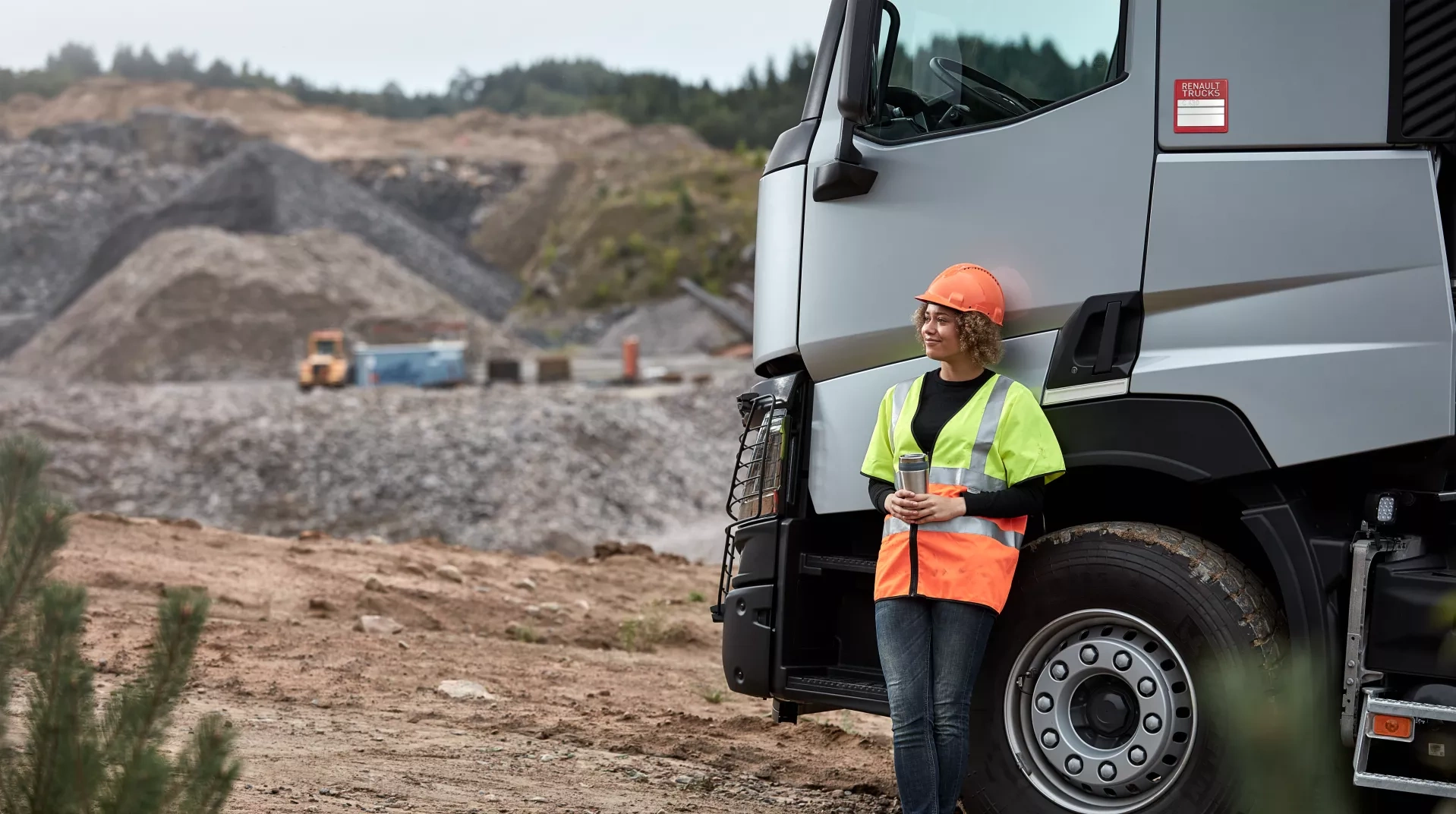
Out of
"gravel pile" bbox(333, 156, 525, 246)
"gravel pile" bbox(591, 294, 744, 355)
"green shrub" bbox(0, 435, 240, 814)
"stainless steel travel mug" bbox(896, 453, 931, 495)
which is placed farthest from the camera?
"gravel pile" bbox(333, 156, 525, 246)

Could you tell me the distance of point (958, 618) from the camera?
4316 mm

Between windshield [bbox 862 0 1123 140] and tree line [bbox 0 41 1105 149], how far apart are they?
69.4m

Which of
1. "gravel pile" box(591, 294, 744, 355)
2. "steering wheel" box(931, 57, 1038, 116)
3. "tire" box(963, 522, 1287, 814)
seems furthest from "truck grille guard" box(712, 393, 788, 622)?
"gravel pile" box(591, 294, 744, 355)

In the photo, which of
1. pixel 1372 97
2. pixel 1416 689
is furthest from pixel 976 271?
pixel 1416 689

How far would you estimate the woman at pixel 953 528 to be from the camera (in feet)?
14.0

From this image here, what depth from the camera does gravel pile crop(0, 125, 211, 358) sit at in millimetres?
45688

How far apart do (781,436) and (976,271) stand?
1.02m

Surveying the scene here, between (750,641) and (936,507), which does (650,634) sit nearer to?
(750,641)

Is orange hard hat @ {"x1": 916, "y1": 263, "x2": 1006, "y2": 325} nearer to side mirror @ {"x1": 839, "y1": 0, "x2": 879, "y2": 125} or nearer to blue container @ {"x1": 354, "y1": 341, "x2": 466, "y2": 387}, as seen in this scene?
side mirror @ {"x1": 839, "y1": 0, "x2": 879, "y2": 125}

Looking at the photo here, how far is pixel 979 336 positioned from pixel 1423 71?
1.48 meters

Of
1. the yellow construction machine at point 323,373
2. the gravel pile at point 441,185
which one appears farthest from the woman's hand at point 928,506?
the gravel pile at point 441,185

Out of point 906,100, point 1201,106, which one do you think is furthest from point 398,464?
point 1201,106

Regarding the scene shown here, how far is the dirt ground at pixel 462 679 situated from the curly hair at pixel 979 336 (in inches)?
81.3

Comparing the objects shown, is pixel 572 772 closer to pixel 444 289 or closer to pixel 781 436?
pixel 781 436
